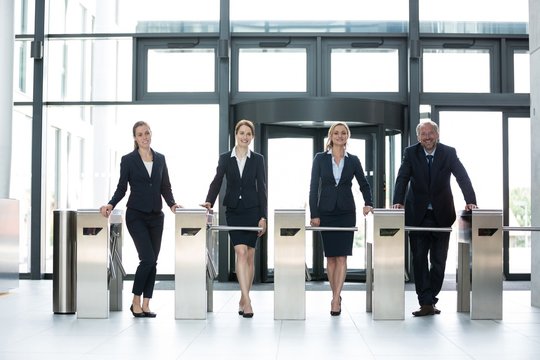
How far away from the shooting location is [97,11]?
10.4 meters

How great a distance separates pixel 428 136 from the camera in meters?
6.89

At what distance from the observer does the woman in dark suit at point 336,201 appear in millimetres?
6707

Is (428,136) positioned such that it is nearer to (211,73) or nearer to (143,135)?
(143,135)

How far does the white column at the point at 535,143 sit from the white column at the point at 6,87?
5575 millimetres

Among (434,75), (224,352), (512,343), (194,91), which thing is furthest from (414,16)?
(224,352)

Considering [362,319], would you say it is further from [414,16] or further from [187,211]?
[414,16]

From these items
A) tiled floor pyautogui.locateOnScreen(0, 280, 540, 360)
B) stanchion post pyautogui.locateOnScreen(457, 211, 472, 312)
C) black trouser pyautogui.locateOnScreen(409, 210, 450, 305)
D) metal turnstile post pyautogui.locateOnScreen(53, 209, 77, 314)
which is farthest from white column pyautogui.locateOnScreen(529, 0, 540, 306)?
metal turnstile post pyautogui.locateOnScreen(53, 209, 77, 314)

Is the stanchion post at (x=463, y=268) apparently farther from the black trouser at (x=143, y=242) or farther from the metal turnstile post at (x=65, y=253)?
the metal turnstile post at (x=65, y=253)

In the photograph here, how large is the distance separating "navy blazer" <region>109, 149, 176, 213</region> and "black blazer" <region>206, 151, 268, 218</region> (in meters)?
0.44

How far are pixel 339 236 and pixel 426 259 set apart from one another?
81 cm

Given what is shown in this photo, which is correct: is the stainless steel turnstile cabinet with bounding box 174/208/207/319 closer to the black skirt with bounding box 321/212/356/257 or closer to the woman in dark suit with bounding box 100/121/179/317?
the woman in dark suit with bounding box 100/121/179/317

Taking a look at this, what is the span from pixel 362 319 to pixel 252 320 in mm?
897

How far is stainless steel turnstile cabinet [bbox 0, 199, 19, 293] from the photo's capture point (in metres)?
8.35

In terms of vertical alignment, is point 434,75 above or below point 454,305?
above
